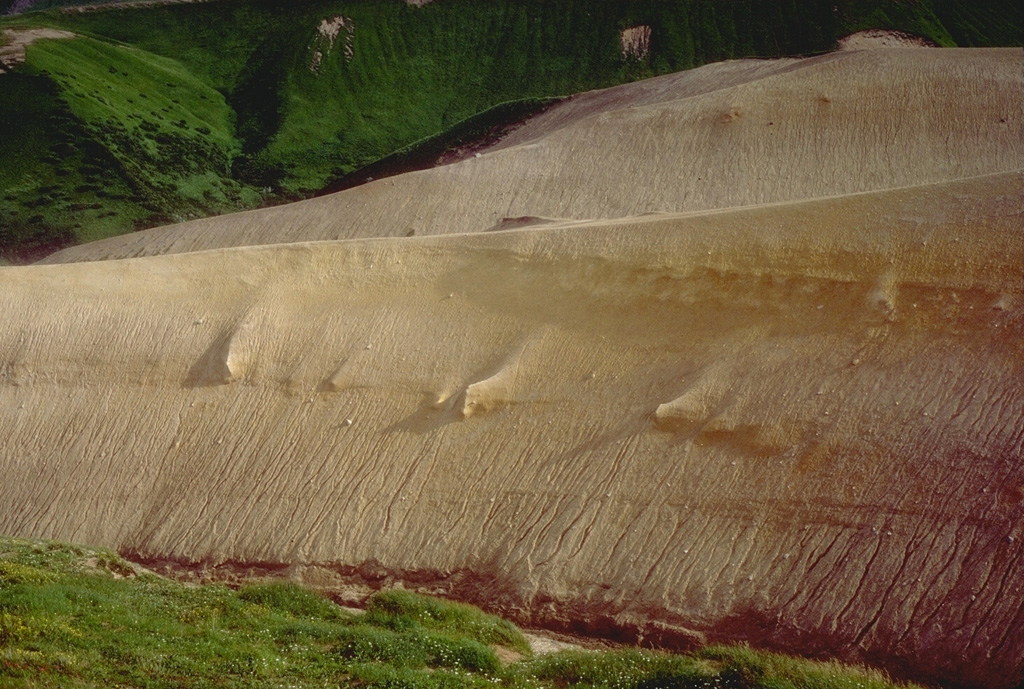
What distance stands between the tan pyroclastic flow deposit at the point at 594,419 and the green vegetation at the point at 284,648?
1.03m

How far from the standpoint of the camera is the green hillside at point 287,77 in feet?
181

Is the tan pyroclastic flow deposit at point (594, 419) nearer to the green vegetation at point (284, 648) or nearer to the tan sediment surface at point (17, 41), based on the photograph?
the green vegetation at point (284, 648)

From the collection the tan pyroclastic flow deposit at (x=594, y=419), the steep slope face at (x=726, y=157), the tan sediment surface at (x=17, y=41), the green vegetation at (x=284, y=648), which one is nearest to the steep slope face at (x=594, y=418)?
the tan pyroclastic flow deposit at (x=594, y=419)

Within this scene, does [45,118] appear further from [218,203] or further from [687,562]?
[687,562]

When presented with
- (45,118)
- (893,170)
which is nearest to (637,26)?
(45,118)

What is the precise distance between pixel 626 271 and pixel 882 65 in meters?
21.1

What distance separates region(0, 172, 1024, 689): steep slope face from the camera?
543 inches

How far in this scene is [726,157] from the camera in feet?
111

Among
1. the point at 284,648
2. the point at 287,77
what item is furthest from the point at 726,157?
the point at 287,77

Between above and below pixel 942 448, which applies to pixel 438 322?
above

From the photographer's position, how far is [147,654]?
11062 mm

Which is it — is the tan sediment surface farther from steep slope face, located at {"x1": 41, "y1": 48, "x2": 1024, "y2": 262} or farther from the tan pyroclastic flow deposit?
the tan pyroclastic flow deposit

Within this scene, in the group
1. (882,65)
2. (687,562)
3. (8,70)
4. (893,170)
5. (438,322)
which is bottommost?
(687,562)

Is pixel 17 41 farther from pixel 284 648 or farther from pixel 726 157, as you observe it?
pixel 284 648
